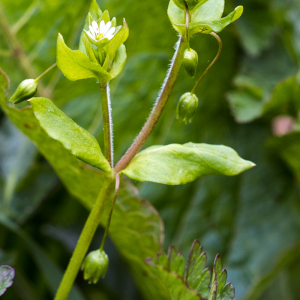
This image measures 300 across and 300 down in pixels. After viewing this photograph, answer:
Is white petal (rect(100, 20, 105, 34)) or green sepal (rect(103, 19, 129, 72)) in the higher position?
white petal (rect(100, 20, 105, 34))

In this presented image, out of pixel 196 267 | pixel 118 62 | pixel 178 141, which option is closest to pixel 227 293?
pixel 196 267

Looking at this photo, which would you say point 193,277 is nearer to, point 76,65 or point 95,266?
point 95,266

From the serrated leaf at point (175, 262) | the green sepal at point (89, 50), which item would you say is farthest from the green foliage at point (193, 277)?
the green sepal at point (89, 50)

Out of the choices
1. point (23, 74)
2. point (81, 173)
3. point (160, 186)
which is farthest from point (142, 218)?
point (23, 74)

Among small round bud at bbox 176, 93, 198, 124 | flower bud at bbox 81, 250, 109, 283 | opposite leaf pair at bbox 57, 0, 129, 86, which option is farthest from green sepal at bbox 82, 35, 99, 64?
flower bud at bbox 81, 250, 109, 283

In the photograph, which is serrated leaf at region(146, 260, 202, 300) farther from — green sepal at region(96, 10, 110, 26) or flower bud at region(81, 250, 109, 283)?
green sepal at region(96, 10, 110, 26)

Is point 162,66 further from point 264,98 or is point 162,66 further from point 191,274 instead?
point 191,274

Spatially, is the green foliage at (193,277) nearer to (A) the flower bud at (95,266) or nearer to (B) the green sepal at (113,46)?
(A) the flower bud at (95,266)
